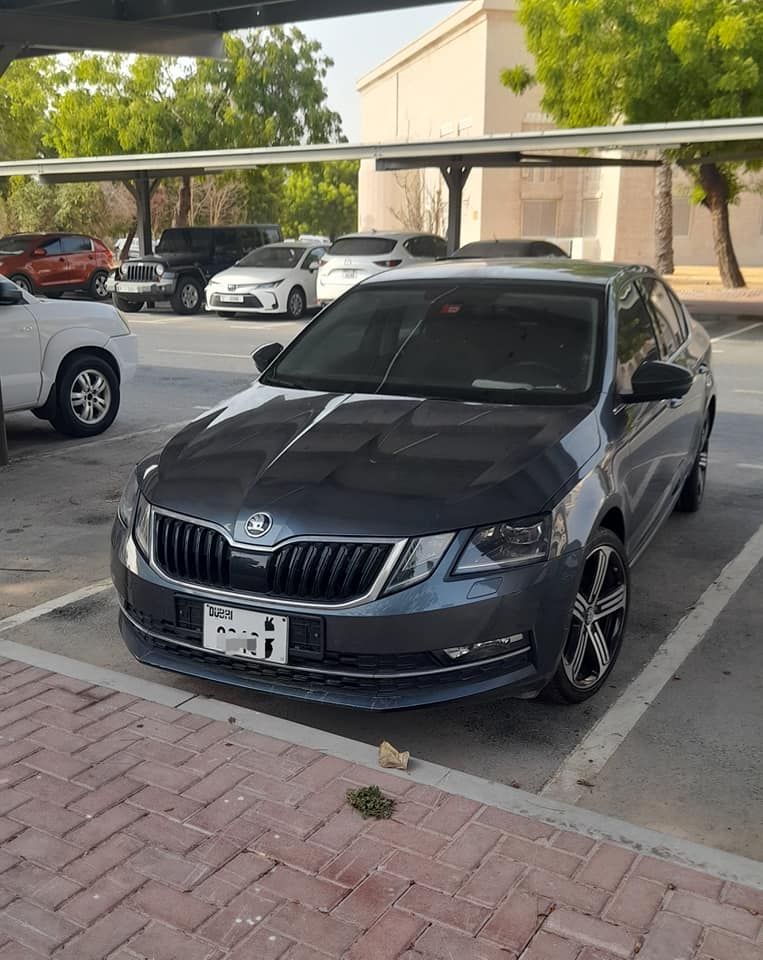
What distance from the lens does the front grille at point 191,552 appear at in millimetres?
3573

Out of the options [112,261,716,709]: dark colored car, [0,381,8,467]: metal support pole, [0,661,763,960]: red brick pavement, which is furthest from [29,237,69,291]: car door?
[0,661,763,960]: red brick pavement

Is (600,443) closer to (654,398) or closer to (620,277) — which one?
(654,398)

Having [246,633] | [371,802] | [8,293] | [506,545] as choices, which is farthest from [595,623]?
[8,293]

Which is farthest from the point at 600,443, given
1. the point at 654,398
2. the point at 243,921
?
the point at 243,921

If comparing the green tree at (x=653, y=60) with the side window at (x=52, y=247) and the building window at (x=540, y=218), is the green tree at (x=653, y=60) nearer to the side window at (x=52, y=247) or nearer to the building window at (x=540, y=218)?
the side window at (x=52, y=247)

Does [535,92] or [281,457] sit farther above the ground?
[535,92]

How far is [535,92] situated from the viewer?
53.4 meters

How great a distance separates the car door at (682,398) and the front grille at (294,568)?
7.57 feet

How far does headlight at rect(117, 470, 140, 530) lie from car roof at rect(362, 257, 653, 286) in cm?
194

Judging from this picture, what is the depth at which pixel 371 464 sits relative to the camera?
149 inches

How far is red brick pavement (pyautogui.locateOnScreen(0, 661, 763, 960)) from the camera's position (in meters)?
2.65

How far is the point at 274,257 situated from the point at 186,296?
2.05 meters

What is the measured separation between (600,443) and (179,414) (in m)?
6.75

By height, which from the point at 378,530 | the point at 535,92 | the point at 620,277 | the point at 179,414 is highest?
the point at 535,92
